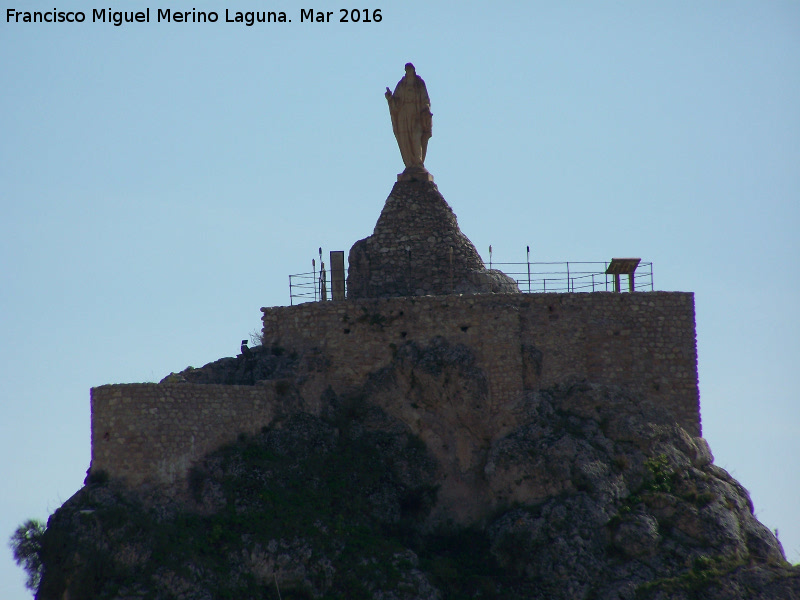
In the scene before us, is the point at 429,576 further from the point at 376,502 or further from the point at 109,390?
the point at 109,390

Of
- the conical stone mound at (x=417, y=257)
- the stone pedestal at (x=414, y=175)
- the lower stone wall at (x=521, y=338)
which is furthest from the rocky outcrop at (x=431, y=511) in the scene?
the stone pedestal at (x=414, y=175)

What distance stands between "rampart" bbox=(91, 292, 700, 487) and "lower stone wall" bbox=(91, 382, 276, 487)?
1.27 m

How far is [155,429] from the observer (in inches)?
2238

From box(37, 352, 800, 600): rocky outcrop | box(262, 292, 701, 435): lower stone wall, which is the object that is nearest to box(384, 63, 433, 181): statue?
box(262, 292, 701, 435): lower stone wall

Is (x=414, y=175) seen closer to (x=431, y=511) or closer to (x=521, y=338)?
(x=521, y=338)

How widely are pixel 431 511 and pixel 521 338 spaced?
5995 millimetres

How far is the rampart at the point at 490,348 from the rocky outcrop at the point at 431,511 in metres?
0.18

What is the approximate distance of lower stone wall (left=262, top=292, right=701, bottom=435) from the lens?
61.1 m

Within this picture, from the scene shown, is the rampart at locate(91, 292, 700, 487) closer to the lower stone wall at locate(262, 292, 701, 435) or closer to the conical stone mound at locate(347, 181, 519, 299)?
the lower stone wall at locate(262, 292, 701, 435)

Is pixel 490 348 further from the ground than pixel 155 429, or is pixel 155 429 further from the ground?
pixel 490 348

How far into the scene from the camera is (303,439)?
59500 millimetres

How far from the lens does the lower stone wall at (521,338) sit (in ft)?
201

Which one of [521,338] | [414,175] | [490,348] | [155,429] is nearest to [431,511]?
[490,348]

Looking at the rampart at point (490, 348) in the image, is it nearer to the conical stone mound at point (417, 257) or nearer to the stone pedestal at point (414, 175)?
the conical stone mound at point (417, 257)
